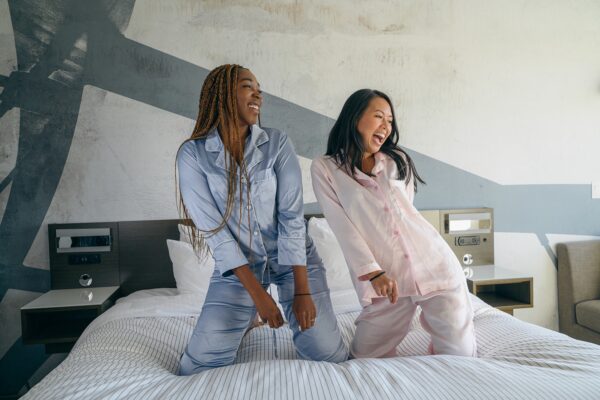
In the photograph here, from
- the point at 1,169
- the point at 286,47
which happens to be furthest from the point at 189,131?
the point at 1,169

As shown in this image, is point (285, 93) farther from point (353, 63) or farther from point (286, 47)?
point (353, 63)

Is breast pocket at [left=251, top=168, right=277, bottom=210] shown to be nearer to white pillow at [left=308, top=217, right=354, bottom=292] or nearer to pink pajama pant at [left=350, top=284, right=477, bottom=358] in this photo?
pink pajama pant at [left=350, top=284, right=477, bottom=358]

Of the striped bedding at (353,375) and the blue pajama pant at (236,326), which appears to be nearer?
the striped bedding at (353,375)

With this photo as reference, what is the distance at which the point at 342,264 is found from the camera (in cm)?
257

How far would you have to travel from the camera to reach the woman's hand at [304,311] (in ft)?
5.02

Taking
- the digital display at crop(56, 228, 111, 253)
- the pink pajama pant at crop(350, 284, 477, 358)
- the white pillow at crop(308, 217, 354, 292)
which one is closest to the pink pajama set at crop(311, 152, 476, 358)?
the pink pajama pant at crop(350, 284, 477, 358)

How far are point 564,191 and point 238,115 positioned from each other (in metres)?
2.78

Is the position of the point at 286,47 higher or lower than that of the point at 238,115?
higher

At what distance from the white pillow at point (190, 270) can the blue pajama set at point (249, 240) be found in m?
0.88

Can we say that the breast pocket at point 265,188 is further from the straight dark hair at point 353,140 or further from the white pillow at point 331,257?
the white pillow at point 331,257

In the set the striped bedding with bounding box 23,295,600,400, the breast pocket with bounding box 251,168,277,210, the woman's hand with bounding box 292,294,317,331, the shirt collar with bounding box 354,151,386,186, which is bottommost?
the striped bedding with bounding box 23,295,600,400

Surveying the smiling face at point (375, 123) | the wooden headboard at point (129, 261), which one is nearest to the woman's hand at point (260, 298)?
the smiling face at point (375, 123)

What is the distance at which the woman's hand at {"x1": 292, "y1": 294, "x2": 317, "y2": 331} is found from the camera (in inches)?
60.2

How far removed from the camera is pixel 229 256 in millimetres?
1520
